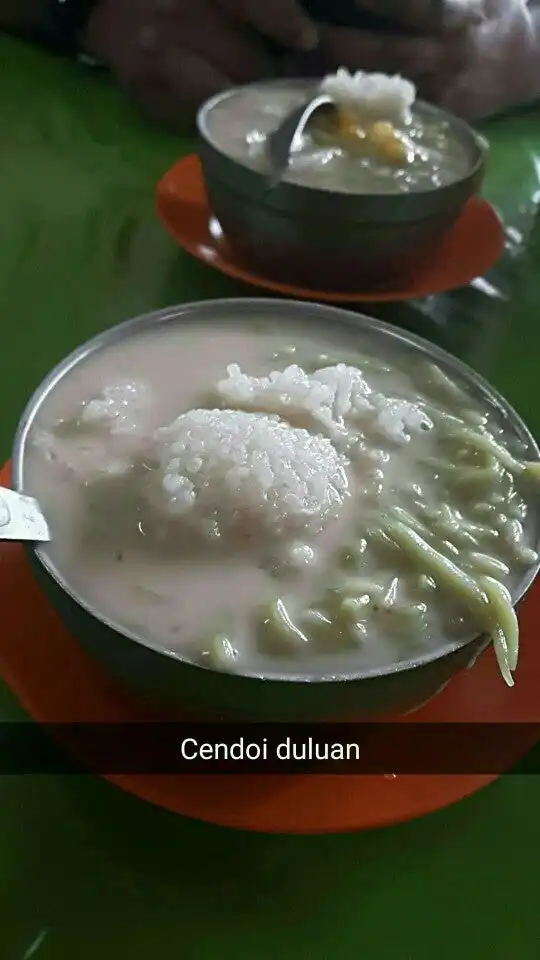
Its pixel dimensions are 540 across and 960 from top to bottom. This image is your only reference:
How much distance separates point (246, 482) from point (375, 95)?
0.82 m

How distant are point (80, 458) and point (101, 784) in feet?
0.82

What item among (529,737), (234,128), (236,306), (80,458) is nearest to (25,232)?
(234,128)

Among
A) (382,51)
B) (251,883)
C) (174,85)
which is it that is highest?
(382,51)

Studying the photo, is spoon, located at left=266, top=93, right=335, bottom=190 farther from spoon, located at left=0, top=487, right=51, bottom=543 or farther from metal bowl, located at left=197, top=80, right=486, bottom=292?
spoon, located at left=0, top=487, right=51, bottom=543

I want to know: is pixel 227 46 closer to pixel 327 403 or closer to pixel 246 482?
pixel 327 403

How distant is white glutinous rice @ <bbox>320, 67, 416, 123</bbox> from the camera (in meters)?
1.23

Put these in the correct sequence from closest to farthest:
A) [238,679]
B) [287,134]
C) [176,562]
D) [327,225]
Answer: [238,679], [176,562], [327,225], [287,134]

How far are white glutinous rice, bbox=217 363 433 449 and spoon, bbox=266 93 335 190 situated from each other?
407mm

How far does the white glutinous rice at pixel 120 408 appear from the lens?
2.40 ft

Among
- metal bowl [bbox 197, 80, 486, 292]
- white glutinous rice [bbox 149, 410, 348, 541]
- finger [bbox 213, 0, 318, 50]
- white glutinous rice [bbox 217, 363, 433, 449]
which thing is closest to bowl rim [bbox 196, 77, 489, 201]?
metal bowl [bbox 197, 80, 486, 292]

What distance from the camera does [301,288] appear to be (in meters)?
1.10

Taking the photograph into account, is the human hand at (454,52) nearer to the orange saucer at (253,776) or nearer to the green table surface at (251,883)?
the orange saucer at (253,776)
